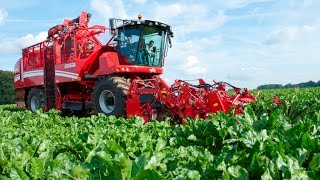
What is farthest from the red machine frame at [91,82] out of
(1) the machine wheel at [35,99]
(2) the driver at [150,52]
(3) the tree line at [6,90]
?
(3) the tree line at [6,90]

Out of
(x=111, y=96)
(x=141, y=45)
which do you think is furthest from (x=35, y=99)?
(x=141, y=45)

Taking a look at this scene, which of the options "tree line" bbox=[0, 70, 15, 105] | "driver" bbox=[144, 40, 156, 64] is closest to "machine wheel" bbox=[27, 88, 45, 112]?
"driver" bbox=[144, 40, 156, 64]

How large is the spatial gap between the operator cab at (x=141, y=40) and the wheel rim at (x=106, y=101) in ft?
4.23

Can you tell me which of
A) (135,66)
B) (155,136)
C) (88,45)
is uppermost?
(88,45)

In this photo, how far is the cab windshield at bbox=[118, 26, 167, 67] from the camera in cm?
1235

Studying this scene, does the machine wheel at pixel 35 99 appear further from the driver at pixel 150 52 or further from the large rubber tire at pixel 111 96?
the driver at pixel 150 52

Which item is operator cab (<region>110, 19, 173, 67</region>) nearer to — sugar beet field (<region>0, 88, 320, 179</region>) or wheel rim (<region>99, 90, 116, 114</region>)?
wheel rim (<region>99, 90, 116, 114</region>)

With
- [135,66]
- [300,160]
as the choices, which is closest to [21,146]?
[300,160]

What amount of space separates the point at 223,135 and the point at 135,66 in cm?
854

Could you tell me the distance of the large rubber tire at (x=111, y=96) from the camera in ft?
36.0

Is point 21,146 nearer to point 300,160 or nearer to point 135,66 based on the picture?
point 300,160

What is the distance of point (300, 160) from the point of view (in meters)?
2.46

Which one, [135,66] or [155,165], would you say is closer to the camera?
[155,165]

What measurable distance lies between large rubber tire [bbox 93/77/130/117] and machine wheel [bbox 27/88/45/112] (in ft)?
15.9
